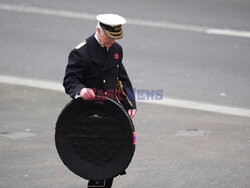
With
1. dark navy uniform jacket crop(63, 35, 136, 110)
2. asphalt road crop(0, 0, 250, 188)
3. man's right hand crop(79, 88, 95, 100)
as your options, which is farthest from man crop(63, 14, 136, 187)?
asphalt road crop(0, 0, 250, 188)

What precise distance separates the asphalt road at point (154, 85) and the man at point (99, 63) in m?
1.39

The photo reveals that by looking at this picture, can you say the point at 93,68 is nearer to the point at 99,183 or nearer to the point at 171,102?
the point at 99,183

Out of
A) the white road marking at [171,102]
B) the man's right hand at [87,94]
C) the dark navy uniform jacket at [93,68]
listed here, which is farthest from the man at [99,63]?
the white road marking at [171,102]

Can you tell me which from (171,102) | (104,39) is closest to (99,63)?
(104,39)

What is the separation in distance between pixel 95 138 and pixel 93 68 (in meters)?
0.66

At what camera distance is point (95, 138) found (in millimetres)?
5355

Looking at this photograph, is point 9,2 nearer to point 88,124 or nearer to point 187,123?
point 187,123

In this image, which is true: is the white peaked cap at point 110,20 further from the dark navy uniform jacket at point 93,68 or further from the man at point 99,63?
the dark navy uniform jacket at point 93,68

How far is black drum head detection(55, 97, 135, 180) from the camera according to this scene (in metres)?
5.27

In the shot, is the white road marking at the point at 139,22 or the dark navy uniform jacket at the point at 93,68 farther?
the white road marking at the point at 139,22

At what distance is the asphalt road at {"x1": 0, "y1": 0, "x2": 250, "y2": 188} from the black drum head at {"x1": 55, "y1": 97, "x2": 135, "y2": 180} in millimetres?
1239

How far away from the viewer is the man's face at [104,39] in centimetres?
545

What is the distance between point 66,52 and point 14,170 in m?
5.20

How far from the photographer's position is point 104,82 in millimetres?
5613
